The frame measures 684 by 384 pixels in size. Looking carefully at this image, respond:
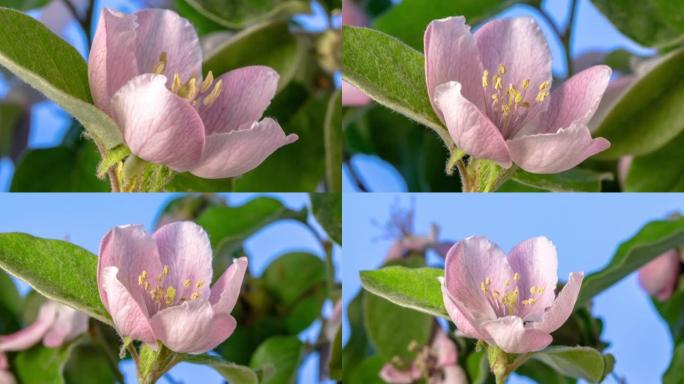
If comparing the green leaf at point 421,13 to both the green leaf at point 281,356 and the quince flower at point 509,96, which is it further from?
the green leaf at point 281,356

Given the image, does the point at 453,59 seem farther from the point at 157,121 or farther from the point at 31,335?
the point at 31,335

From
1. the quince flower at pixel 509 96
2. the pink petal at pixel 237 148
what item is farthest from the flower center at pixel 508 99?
the pink petal at pixel 237 148

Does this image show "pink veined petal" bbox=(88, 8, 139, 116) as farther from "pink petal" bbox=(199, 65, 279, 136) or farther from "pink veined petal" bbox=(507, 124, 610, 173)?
"pink veined petal" bbox=(507, 124, 610, 173)

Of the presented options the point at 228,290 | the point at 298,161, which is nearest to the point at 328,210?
the point at 298,161

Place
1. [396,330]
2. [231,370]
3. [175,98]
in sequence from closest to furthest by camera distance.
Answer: [175,98] < [231,370] < [396,330]

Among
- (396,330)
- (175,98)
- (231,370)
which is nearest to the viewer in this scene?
(175,98)

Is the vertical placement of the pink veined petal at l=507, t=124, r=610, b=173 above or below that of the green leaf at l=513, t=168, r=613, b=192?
above

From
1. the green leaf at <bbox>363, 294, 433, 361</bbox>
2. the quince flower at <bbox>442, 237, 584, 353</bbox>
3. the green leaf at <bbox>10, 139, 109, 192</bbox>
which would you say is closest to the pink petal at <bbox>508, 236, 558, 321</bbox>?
the quince flower at <bbox>442, 237, 584, 353</bbox>
